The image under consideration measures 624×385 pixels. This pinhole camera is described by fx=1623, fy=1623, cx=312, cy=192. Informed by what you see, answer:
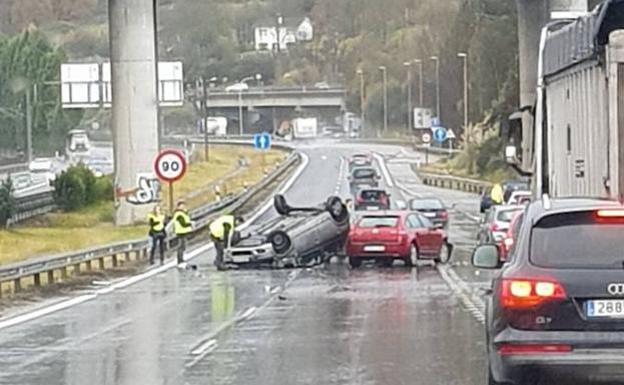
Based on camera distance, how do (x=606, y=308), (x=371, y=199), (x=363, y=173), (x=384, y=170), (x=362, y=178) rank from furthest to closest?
(x=384, y=170), (x=363, y=173), (x=362, y=178), (x=371, y=199), (x=606, y=308)

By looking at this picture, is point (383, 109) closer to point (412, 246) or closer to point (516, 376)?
point (412, 246)

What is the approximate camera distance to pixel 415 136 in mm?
151500

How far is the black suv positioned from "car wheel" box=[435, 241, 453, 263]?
27.0 m

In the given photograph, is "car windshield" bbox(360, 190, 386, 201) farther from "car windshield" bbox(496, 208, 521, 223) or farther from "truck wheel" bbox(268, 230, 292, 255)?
"truck wheel" bbox(268, 230, 292, 255)

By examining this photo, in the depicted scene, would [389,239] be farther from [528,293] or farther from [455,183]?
[455,183]

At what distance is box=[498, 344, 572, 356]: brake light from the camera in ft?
36.5

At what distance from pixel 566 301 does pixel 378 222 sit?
25814 mm

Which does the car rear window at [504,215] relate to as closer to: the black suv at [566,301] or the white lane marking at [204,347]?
the white lane marking at [204,347]

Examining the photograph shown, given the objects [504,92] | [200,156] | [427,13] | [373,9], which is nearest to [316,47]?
[373,9]

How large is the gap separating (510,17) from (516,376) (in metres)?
93.1

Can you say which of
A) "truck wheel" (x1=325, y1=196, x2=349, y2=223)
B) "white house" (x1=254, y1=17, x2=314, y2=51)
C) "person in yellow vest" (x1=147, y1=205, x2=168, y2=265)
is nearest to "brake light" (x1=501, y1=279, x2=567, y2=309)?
"truck wheel" (x1=325, y1=196, x2=349, y2=223)

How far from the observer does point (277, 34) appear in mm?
195000

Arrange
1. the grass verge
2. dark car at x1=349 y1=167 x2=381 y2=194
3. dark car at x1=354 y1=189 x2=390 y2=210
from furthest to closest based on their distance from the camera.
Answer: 1. dark car at x1=349 y1=167 x2=381 y2=194
2. dark car at x1=354 y1=189 x2=390 y2=210
3. the grass verge

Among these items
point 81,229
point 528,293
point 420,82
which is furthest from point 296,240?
point 420,82
